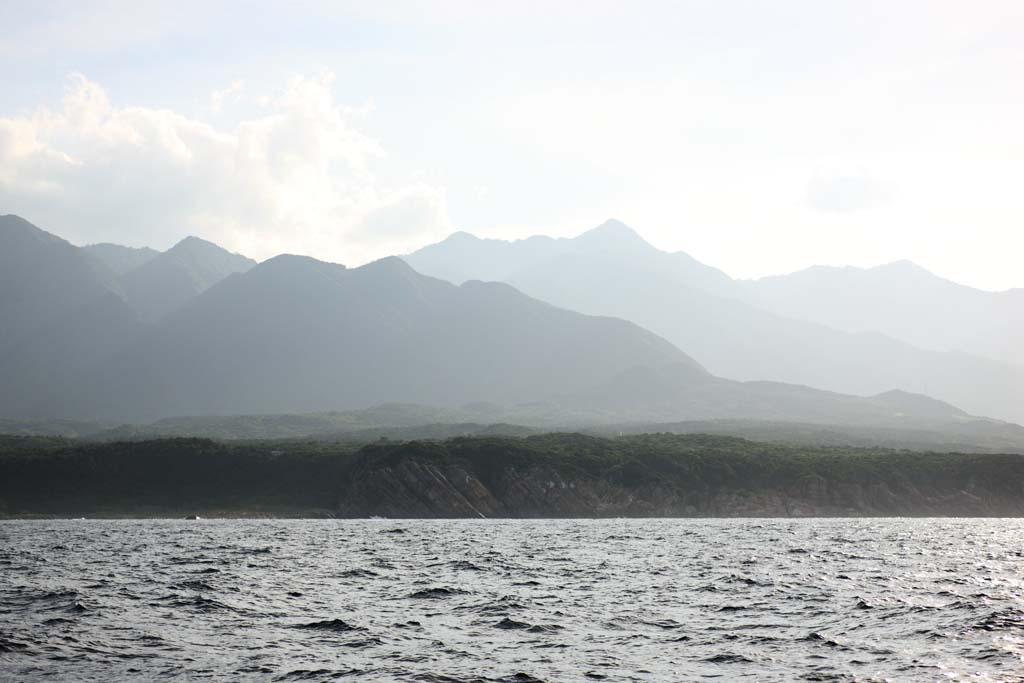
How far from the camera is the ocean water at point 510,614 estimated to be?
3712cm

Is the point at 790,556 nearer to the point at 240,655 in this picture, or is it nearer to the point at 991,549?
the point at 991,549

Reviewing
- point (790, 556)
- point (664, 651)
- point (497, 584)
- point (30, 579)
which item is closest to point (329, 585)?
point (497, 584)

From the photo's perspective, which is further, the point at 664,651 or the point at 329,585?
the point at 329,585

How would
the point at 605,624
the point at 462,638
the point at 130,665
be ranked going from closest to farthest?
1. the point at 130,665
2. the point at 462,638
3. the point at 605,624

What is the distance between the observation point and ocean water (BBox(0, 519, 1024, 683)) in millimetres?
37125

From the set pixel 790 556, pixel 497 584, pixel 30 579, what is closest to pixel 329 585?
pixel 497 584

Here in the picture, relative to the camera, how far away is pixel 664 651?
40906 millimetres

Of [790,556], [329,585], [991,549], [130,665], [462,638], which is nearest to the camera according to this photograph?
[130,665]

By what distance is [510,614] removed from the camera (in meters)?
51.0

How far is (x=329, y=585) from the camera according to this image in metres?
65.0

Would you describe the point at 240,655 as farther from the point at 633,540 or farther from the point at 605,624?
the point at 633,540

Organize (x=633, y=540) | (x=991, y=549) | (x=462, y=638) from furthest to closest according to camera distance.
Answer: (x=633, y=540) < (x=991, y=549) < (x=462, y=638)

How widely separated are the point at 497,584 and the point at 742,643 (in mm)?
25646

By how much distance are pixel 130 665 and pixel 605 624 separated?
22155 mm
